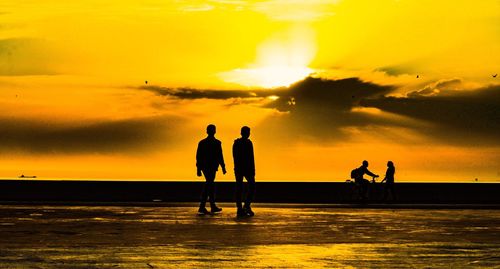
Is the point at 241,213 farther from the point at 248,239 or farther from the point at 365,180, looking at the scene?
the point at 365,180

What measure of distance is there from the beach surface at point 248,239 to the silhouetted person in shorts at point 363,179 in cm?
1021

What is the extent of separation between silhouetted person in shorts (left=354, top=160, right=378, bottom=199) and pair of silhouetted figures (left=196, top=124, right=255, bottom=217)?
11.4 metres

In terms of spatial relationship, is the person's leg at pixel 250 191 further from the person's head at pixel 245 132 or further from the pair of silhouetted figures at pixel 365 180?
the pair of silhouetted figures at pixel 365 180

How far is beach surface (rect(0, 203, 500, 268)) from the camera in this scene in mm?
13664

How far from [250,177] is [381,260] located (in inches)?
467

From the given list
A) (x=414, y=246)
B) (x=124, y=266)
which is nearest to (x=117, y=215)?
(x=414, y=246)

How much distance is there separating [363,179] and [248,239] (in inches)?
835

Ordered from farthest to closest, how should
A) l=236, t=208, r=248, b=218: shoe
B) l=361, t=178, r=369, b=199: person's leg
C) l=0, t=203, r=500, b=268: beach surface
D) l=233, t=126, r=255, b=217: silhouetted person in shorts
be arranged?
1. l=361, t=178, r=369, b=199: person's leg
2. l=233, t=126, r=255, b=217: silhouetted person in shorts
3. l=236, t=208, r=248, b=218: shoe
4. l=0, t=203, r=500, b=268: beach surface

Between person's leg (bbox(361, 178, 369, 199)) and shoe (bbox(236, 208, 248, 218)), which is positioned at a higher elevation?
person's leg (bbox(361, 178, 369, 199))

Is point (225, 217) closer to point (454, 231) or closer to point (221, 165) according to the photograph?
point (221, 165)

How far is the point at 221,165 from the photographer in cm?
2669

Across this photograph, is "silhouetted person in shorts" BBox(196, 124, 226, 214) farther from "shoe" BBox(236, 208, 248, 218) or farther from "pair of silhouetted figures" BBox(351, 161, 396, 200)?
"pair of silhouetted figures" BBox(351, 161, 396, 200)

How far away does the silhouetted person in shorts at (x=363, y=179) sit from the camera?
37.7 m

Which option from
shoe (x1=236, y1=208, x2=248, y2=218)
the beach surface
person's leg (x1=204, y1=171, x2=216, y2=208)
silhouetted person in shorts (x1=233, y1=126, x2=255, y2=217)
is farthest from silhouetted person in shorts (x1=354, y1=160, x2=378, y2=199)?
shoe (x1=236, y1=208, x2=248, y2=218)
